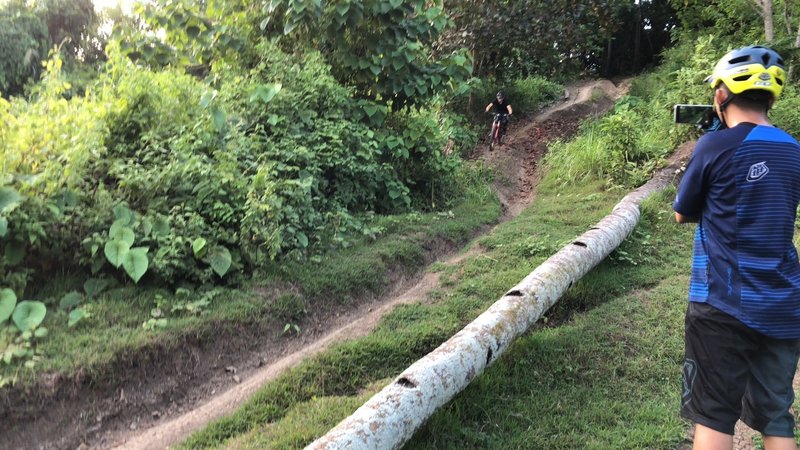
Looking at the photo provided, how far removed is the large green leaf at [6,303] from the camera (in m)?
3.76

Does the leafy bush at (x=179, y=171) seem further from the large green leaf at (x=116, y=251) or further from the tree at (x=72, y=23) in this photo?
the tree at (x=72, y=23)

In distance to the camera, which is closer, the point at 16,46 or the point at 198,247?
the point at 198,247

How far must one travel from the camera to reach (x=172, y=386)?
3889 millimetres

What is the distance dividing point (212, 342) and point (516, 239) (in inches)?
151

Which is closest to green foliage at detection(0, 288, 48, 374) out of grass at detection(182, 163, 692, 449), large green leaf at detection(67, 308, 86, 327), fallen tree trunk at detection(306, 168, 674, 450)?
large green leaf at detection(67, 308, 86, 327)

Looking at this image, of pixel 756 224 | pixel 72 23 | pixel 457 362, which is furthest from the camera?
pixel 72 23

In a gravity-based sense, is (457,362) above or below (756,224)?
below

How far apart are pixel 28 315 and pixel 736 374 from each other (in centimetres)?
432

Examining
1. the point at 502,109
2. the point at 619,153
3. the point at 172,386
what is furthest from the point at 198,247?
the point at 502,109

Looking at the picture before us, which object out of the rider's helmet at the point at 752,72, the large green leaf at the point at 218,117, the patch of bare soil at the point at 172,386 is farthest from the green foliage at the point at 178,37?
the rider's helmet at the point at 752,72

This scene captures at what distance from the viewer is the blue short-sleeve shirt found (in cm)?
208

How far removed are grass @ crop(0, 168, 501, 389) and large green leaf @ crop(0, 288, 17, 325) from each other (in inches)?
9.4

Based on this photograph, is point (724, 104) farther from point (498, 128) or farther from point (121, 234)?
point (498, 128)

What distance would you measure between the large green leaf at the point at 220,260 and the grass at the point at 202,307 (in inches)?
7.3
